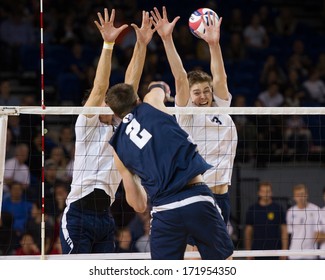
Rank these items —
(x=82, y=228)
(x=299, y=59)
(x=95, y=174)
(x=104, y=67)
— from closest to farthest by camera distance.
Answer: (x=104, y=67) < (x=82, y=228) < (x=95, y=174) < (x=299, y=59)

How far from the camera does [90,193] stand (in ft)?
26.6

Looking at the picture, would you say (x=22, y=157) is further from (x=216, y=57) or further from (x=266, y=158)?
(x=216, y=57)

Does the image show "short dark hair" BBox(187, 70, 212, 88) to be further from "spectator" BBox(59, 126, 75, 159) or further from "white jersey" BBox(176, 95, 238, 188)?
"spectator" BBox(59, 126, 75, 159)

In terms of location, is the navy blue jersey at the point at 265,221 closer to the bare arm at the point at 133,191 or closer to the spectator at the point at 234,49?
the bare arm at the point at 133,191

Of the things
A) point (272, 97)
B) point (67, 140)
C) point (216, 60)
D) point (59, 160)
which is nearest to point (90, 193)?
point (216, 60)

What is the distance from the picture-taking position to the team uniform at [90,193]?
805 centimetres

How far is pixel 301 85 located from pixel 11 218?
22.9ft

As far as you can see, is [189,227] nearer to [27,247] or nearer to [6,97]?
[27,247]

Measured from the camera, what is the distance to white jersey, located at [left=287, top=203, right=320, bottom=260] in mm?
11359

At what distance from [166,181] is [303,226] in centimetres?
552

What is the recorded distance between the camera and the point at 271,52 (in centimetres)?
1712

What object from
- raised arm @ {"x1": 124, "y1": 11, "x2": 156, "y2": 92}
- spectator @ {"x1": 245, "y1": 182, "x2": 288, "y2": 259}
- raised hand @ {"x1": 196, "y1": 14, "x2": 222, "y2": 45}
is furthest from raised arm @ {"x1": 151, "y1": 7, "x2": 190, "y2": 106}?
spectator @ {"x1": 245, "y1": 182, "x2": 288, "y2": 259}

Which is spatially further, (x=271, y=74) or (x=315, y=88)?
(x=315, y=88)
